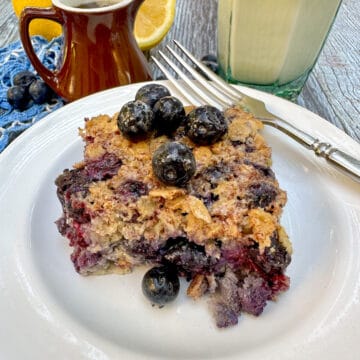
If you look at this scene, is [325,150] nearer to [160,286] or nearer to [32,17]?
[160,286]

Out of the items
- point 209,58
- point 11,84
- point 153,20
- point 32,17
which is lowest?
point 11,84

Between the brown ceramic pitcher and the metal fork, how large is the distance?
21 cm

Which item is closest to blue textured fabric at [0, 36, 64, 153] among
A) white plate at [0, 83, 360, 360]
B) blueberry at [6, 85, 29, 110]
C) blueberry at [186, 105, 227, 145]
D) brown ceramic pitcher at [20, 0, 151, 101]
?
blueberry at [6, 85, 29, 110]

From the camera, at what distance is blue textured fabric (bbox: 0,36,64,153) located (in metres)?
1.78

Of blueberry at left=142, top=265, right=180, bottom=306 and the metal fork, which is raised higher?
the metal fork

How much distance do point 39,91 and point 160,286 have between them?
112 cm

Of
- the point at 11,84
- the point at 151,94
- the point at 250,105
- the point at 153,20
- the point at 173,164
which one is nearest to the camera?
the point at 173,164

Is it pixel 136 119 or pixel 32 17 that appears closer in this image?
pixel 136 119

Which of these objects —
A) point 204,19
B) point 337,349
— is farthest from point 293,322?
point 204,19

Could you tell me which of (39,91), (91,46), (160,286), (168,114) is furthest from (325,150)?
(39,91)

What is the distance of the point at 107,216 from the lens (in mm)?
1187

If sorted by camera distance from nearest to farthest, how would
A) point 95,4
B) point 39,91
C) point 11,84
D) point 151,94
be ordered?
point 151,94
point 95,4
point 39,91
point 11,84

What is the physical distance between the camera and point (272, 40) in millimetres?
1771

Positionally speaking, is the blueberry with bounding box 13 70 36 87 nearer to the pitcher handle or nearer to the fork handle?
the pitcher handle
